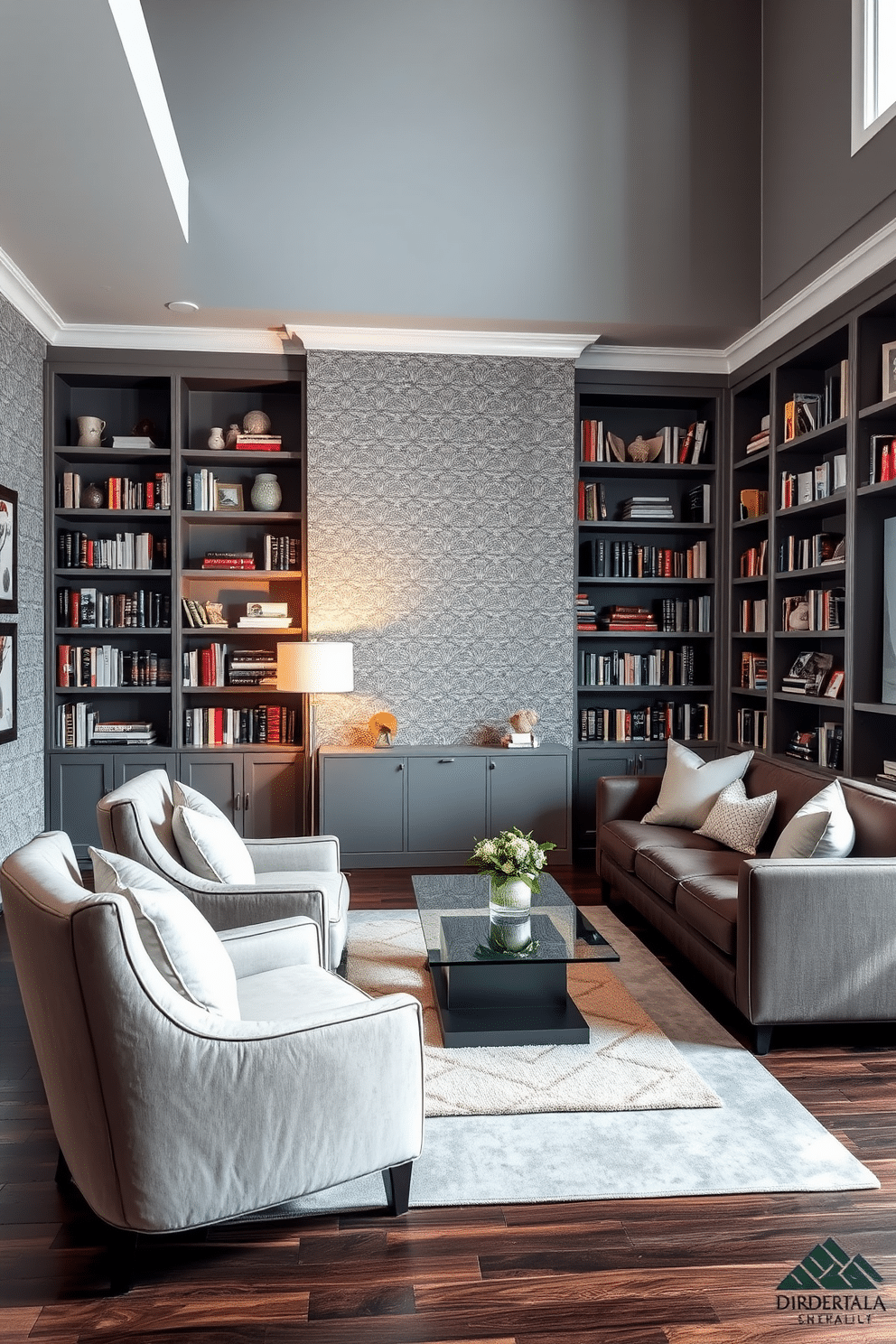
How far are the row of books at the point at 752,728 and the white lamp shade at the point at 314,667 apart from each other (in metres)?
2.33

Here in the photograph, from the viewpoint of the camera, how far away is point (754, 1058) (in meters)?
2.93

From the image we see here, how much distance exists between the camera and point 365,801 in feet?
17.4

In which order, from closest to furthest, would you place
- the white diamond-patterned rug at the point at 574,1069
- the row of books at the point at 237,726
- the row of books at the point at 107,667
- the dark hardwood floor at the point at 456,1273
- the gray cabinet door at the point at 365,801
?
the dark hardwood floor at the point at 456,1273
the white diamond-patterned rug at the point at 574,1069
the gray cabinet door at the point at 365,801
the row of books at the point at 107,667
the row of books at the point at 237,726

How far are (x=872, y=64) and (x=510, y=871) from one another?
3675mm

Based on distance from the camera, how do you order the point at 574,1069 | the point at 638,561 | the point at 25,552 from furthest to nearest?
1. the point at 638,561
2. the point at 25,552
3. the point at 574,1069

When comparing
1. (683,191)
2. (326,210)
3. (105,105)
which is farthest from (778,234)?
(105,105)

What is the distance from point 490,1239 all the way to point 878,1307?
2.47 feet

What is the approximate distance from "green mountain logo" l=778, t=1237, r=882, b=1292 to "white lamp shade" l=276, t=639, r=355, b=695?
349 centimetres

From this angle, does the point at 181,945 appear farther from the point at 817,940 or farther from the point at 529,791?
the point at 529,791

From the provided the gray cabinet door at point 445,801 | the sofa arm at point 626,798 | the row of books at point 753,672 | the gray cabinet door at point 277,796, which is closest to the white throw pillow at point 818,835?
the sofa arm at point 626,798

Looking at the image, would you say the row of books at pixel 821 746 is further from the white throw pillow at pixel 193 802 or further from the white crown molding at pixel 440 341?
the white throw pillow at pixel 193 802

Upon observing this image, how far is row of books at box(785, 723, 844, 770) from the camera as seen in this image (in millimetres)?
4559

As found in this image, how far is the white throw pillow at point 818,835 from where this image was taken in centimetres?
320

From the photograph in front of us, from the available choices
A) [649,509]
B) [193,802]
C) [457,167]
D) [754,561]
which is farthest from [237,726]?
[457,167]
